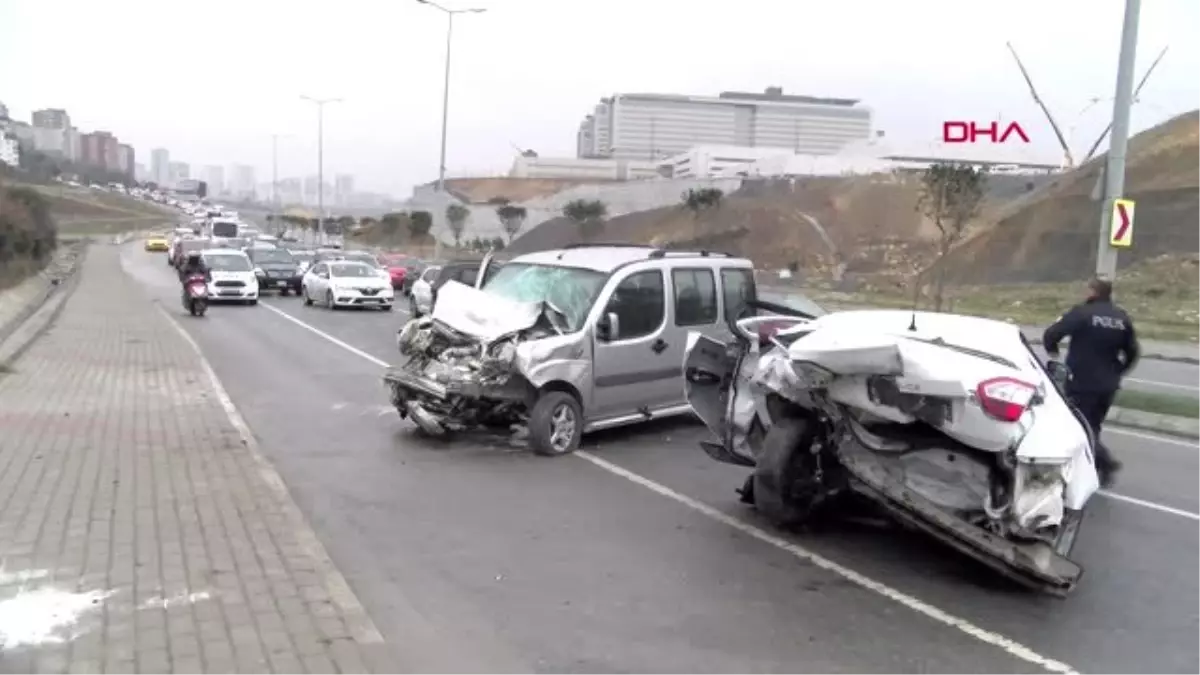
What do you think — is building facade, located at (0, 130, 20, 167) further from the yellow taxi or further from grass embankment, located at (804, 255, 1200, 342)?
grass embankment, located at (804, 255, 1200, 342)

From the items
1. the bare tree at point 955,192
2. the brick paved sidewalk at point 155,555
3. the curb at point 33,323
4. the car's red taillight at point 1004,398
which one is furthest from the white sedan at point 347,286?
the car's red taillight at point 1004,398

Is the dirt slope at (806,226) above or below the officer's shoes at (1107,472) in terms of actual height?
above

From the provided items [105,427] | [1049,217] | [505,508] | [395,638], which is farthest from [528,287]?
[1049,217]

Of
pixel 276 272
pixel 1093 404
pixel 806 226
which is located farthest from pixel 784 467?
pixel 806 226

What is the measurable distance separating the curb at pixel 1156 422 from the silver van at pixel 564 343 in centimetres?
534

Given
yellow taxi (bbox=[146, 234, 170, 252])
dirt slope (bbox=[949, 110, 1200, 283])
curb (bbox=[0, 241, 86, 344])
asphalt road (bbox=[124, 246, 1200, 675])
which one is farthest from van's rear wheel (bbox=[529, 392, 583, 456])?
yellow taxi (bbox=[146, 234, 170, 252])

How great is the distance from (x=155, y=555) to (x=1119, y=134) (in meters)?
12.8

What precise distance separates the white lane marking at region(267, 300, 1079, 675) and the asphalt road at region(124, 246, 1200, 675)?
0.06ft

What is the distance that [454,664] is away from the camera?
4.91m

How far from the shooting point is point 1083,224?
194 feet

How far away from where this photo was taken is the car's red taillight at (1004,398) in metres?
5.97

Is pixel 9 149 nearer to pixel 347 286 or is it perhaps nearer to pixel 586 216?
pixel 586 216

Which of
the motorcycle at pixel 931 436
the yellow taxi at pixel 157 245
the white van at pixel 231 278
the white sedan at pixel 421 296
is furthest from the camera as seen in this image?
the yellow taxi at pixel 157 245

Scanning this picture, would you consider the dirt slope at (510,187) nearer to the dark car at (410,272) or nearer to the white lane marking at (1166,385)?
the dark car at (410,272)
